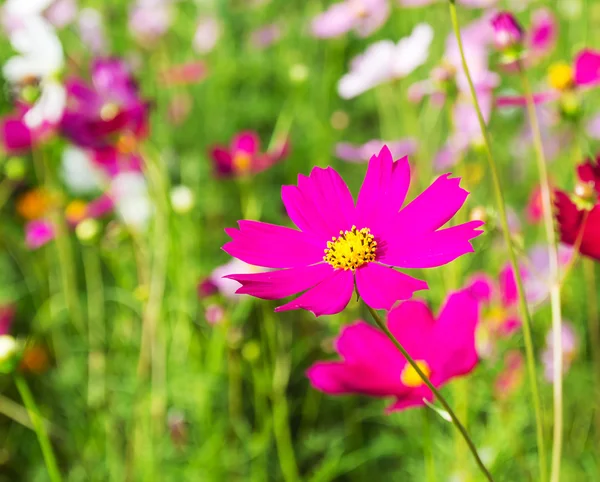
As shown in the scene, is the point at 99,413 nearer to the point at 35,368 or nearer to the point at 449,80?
the point at 35,368

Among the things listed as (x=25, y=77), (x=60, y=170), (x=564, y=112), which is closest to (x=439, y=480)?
(x=564, y=112)

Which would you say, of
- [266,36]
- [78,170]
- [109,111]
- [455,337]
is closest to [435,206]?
[455,337]

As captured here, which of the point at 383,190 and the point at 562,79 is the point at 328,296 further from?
the point at 562,79

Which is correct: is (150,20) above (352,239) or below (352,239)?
above

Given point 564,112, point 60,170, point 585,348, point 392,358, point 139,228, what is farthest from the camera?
point 60,170

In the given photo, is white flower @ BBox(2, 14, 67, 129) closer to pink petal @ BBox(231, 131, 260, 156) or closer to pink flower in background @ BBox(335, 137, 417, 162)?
pink petal @ BBox(231, 131, 260, 156)
